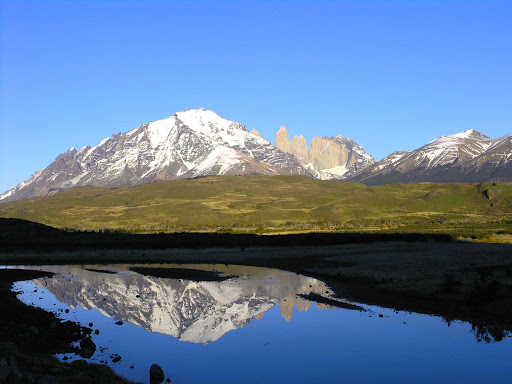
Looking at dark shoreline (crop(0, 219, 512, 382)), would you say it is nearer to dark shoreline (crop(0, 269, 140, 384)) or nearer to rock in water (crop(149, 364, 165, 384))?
dark shoreline (crop(0, 269, 140, 384))

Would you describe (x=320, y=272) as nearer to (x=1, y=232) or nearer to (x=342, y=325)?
(x=342, y=325)

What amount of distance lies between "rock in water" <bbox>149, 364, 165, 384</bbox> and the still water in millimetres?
507

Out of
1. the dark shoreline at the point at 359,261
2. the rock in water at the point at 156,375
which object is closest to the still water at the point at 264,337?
the rock in water at the point at 156,375

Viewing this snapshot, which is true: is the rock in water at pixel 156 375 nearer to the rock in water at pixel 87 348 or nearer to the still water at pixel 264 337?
the still water at pixel 264 337

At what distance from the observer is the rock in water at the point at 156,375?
22031mm

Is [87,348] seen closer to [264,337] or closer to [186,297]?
[264,337]

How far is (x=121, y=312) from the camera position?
38406 mm

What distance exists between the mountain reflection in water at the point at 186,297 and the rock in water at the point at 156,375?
7.89 meters

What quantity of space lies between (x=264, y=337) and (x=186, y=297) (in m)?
15.1

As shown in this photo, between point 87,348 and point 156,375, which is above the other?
point 87,348

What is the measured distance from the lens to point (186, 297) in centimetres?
4497

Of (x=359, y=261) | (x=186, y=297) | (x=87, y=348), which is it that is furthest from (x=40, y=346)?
(x=359, y=261)

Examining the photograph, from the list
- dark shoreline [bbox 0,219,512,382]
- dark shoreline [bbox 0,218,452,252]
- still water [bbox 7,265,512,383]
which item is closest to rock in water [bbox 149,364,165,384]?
still water [bbox 7,265,512,383]

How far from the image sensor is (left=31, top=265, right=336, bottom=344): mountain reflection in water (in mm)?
35188
